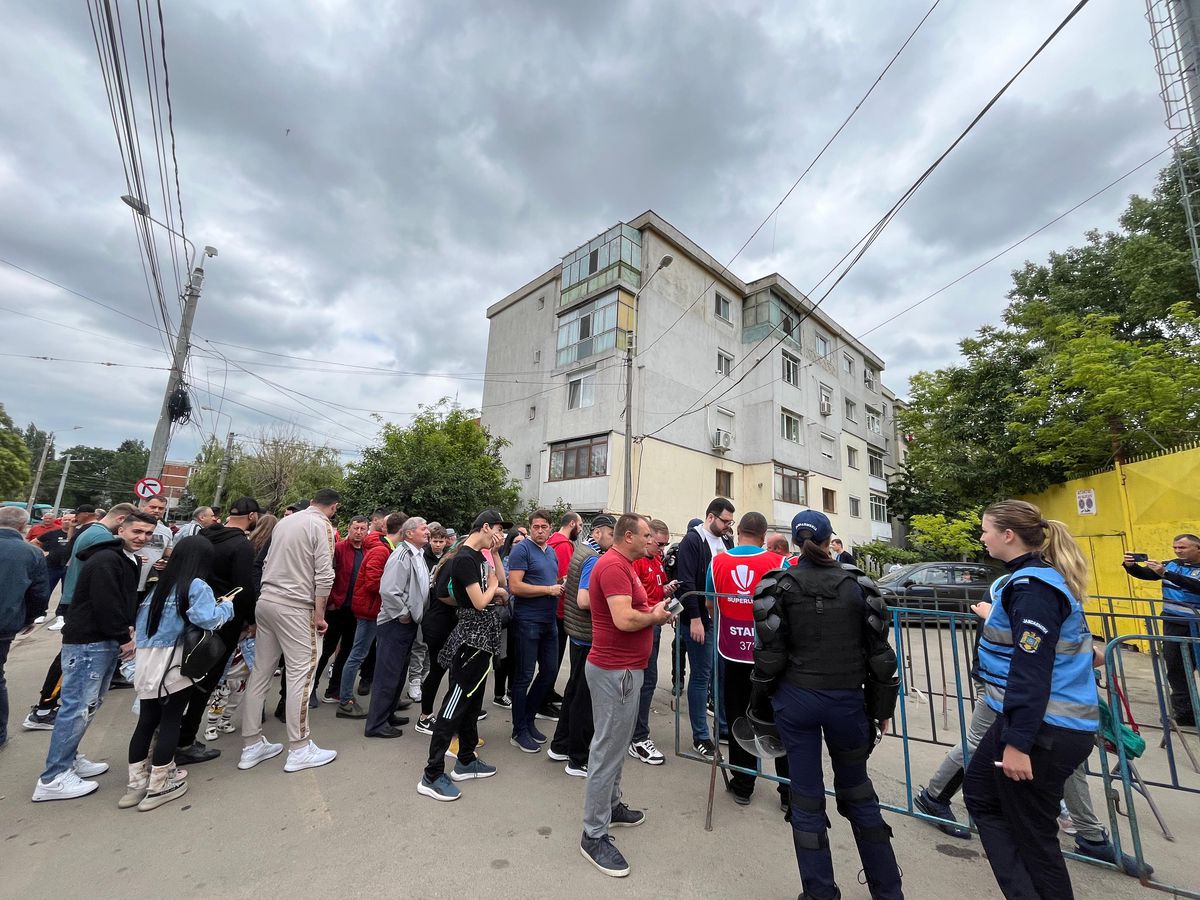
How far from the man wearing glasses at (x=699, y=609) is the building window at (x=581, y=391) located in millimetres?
17108

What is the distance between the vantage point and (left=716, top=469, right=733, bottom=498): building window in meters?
24.2

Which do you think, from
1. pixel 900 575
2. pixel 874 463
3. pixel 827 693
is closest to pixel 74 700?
pixel 827 693

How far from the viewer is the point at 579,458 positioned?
71.5 ft

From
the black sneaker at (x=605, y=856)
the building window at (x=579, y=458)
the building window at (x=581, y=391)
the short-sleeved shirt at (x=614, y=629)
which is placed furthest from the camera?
the building window at (x=581, y=391)

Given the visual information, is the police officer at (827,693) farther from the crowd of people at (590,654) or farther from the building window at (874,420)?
the building window at (874,420)

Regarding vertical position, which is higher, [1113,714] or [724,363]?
[724,363]

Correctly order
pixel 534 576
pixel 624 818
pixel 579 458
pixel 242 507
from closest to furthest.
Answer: pixel 624 818 → pixel 242 507 → pixel 534 576 → pixel 579 458

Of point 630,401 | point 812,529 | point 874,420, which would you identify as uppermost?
point 874,420

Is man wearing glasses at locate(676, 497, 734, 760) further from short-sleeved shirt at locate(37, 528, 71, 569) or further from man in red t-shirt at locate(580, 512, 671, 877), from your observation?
short-sleeved shirt at locate(37, 528, 71, 569)

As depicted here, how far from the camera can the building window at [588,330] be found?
21750 mm

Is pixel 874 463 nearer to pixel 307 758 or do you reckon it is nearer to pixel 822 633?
pixel 822 633

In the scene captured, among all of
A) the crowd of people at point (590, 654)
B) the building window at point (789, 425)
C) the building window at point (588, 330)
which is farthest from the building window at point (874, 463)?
the crowd of people at point (590, 654)

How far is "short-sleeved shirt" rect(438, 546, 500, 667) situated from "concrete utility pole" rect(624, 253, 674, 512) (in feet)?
41.2

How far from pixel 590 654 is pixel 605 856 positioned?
104 cm
